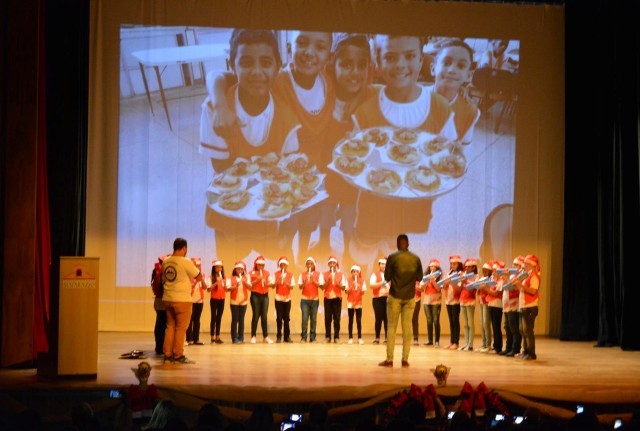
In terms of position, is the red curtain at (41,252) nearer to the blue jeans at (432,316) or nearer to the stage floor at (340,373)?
the stage floor at (340,373)

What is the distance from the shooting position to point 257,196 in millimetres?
13688

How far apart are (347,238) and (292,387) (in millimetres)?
6251

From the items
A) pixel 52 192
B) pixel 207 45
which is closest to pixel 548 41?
pixel 207 45

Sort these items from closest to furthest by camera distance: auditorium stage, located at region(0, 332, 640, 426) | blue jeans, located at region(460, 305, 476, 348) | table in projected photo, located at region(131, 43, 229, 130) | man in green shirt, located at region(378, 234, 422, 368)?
auditorium stage, located at region(0, 332, 640, 426) → man in green shirt, located at region(378, 234, 422, 368) → blue jeans, located at region(460, 305, 476, 348) → table in projected photo, located at region(131, 43, 229, 130)

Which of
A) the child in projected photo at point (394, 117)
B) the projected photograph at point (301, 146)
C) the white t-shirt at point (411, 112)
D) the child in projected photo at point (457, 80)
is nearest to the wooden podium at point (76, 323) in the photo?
the projected photograph at point (301, 146)

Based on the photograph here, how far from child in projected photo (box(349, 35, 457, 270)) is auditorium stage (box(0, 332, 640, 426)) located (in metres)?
2.73

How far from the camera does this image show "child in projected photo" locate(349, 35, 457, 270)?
13.9 m

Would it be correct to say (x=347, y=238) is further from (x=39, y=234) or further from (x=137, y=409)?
(x=137, y=409)

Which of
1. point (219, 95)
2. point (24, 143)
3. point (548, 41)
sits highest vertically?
point (548, 41)

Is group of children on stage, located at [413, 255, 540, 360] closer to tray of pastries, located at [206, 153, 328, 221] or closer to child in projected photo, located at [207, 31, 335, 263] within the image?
child in projected photo, located at [207, 31, 335, 263]

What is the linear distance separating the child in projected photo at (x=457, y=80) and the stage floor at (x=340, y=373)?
3969 millimetres

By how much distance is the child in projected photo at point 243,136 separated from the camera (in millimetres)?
13672

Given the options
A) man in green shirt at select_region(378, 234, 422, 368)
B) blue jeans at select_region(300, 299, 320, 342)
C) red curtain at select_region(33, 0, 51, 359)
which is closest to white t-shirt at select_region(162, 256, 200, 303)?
red curtain at select_region(33, 0, 51, 359)

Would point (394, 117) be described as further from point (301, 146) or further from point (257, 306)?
point (257, 306)
